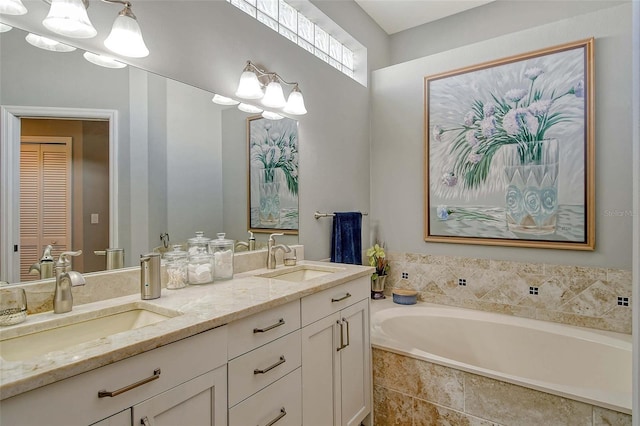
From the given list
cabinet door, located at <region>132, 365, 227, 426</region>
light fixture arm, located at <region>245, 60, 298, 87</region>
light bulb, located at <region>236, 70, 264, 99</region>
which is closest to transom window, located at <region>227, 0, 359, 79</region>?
light fixture arm, located at <region>245, 60, 298, 87</region>

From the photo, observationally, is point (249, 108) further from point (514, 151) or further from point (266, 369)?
point (514, 151)

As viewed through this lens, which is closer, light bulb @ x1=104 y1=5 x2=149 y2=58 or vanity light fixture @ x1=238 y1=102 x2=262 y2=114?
light bulb @ x1=104 y1=5 x2=149 y2=58

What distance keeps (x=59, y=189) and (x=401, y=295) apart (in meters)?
2.42

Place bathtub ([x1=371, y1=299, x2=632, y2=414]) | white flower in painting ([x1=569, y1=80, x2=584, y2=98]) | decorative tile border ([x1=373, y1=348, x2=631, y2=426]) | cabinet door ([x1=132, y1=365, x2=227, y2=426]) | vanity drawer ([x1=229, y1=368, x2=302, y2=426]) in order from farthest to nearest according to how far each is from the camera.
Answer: white flower in painting ([x1=569, y1=80, x2=584, y2=98]), bathtub ([x1=371, y1=299, x2=632, y2=414]), decorative tile border ([x1=373, y1=348, x2=631, y2=426]), vanity drawer ([x1=229, y1=368, x2=302, y2=426]), cabinet door ([x1=132, y1=365, x2=227, y2=426])

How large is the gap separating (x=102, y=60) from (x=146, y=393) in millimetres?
1214

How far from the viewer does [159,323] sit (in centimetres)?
102

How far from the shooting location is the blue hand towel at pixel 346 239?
2.55 m

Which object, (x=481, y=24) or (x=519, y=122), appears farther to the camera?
(x=481, y=24)

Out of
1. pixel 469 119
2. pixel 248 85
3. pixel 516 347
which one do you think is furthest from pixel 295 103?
pixel 516 347

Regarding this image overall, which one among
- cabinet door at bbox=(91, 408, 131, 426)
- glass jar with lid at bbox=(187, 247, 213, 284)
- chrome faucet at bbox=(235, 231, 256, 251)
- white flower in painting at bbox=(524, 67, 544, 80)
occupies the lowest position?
cabinet door at bbox=(91, 408, 131, 426)

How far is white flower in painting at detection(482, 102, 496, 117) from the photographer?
8.53ft

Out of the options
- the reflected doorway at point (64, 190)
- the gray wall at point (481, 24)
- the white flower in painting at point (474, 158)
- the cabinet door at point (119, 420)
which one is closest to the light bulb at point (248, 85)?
the reflected doorway at point (64, 190)

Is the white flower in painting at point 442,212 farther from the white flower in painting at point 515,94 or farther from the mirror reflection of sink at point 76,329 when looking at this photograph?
the mirror reflection of sink at point 76,329

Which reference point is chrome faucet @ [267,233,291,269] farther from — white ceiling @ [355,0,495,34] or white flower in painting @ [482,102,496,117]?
white ceiling @ [355,0,495,34]
